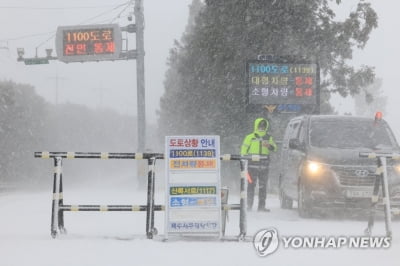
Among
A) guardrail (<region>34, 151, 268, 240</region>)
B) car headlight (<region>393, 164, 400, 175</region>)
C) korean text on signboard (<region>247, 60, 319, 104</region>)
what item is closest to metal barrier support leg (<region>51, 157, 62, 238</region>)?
guardrail (<region>34, 151, 268, 240</region>)

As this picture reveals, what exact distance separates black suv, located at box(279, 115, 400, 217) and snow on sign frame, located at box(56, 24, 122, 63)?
23797mm

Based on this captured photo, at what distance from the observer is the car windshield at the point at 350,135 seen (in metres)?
13.2

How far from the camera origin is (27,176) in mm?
50094

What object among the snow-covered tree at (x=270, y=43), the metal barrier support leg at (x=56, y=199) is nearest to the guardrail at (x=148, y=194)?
the metal barrier support leg at (x=56, y=199)

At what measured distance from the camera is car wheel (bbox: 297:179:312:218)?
12453 millimetres

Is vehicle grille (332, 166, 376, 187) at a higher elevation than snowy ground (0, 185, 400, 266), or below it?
higher

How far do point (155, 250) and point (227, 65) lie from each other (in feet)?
73.0

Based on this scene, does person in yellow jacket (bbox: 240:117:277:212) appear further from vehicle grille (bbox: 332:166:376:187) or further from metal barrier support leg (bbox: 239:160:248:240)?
metal barrier support leg (bbox: 239:160:248:240)

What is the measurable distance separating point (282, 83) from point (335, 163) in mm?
9333

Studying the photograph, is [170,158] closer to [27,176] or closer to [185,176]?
[185,176]

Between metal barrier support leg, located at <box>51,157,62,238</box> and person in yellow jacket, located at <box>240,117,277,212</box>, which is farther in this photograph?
person in yellow jacket, located at <box>240,117,277,212</box>

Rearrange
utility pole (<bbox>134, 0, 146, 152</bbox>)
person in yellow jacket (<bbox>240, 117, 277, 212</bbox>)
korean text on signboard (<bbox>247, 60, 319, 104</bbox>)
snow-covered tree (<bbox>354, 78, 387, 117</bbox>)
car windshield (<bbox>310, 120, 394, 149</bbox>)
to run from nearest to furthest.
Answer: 1. car windshield (<bbox>310, 120, 394, 149</bbox>)
2. person in yellow jacket (<bbox>240, 117, 277, 212</bbox>)
3. korean text on signboard (<bbox>247, 60, 319, 104</bbox>)
4. utility pole (<bbox>134, 0, 146, 152</bbox>)
5. snow-covered tree (<bbox>354, 78, 387, 117</bbox>)

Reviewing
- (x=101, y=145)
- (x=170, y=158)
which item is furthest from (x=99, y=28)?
(x=101, y=145)

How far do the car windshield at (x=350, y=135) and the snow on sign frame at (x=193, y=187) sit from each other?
14.4 ft
